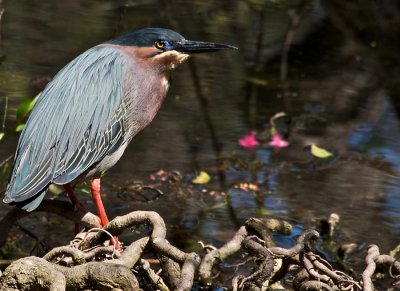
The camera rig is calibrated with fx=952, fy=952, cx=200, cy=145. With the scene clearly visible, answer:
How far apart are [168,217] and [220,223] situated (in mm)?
286

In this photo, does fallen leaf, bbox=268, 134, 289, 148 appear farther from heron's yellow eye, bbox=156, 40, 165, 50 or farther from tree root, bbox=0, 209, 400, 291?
tree root, bbox=0, 209, 400, 291

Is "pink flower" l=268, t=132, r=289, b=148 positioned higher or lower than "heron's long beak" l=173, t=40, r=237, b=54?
lower

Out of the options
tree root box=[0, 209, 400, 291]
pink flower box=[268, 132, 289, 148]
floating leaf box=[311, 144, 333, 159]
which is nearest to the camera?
tree root box=[0, 209, 400, 291]

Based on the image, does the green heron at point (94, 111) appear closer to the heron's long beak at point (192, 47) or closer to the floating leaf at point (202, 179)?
the heron's long beak at point (192, 47)

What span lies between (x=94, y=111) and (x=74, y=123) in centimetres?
12

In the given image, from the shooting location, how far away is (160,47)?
4199 mm

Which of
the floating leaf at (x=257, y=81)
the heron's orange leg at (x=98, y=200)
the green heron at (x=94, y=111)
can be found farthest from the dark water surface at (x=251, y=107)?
the green heron at (x=94, y=111)

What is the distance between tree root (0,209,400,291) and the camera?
3.17 meters

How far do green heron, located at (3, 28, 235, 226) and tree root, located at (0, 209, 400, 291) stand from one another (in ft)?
0.57

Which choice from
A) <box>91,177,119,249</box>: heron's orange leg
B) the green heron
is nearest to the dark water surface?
<box>91,177,119,249</box>: heron's orange leg

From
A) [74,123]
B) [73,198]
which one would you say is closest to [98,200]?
[73,198]

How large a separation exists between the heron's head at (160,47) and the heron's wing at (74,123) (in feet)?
0.26

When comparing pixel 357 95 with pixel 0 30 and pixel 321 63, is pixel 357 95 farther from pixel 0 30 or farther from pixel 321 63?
pixel 0 30

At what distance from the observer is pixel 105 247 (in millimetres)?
3428
